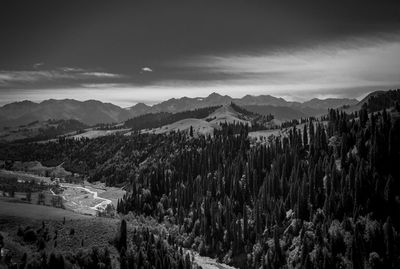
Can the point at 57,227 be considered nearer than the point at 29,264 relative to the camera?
No

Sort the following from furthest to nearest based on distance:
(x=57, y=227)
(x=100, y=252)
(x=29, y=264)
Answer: (x=57, y=227) < (x=100, y=252) < (x=29, y=264)

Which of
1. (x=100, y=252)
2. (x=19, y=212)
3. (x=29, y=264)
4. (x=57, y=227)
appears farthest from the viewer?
(x=19, y=212)

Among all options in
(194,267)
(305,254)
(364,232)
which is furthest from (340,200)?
(194,267)

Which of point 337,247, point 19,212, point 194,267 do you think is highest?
point 19,212

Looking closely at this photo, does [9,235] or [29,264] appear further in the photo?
[9,235]

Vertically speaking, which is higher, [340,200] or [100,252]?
[340,200]

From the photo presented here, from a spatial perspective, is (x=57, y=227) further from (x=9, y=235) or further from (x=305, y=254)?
(x=305, y=254)

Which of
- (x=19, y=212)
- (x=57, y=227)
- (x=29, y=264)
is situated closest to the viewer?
(x=29, y=264)

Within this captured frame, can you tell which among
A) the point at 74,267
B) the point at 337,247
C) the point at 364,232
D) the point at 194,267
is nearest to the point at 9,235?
the point at 74,267

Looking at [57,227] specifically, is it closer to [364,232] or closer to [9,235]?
[9,235]

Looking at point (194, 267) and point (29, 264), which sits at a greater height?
point (29, 264)
